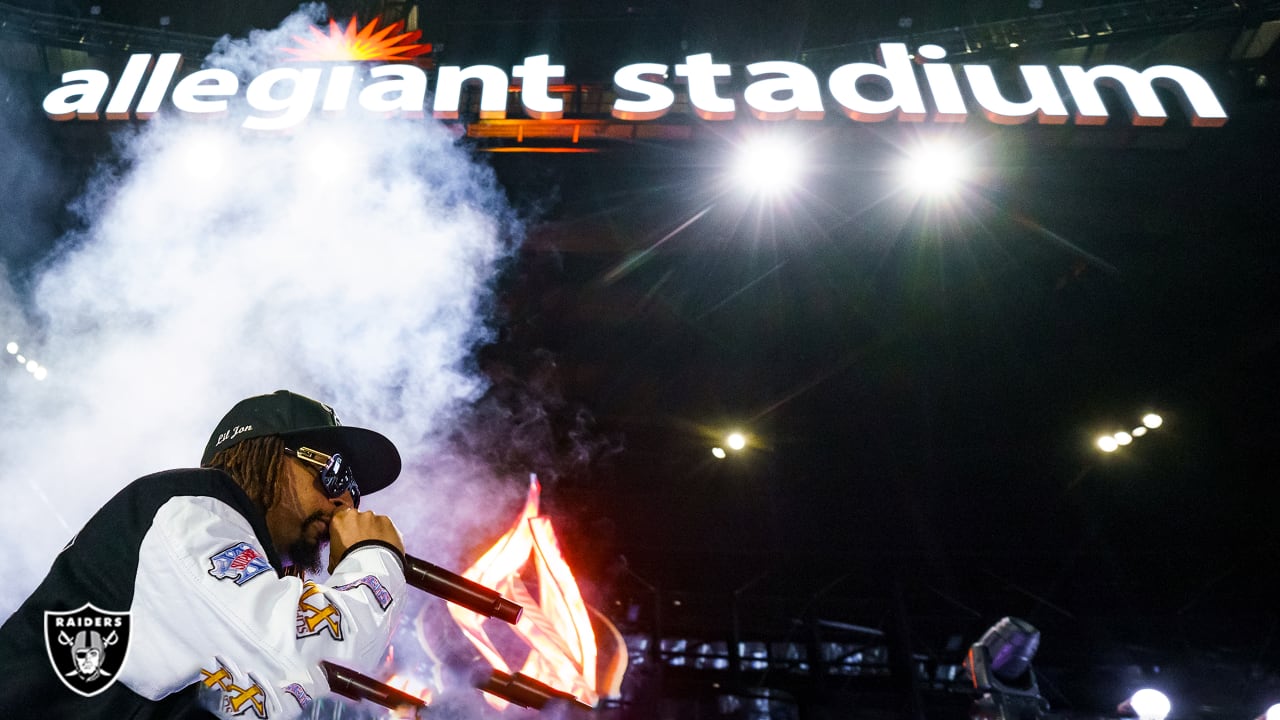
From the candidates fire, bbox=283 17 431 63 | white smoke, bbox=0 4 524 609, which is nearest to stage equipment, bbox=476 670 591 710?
white smoke, bbox=0 4 524 609

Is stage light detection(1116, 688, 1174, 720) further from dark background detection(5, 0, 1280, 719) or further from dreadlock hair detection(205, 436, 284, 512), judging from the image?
dark background detection(5, 0, 1280, 719)

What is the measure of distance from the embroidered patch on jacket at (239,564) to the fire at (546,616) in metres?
3.19

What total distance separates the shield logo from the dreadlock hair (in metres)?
0.47

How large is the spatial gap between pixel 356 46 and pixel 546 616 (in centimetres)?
498

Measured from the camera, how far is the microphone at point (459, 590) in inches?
74.7

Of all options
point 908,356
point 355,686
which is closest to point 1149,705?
point 355,686

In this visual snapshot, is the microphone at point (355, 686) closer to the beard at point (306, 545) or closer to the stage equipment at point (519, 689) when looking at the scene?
the stage equipment at point (519, 689)

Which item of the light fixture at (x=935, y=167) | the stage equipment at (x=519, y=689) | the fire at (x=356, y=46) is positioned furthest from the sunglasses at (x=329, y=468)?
the light fixture at (x=935, y=167)

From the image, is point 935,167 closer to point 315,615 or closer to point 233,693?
point 315,615

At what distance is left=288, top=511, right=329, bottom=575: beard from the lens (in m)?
1.82

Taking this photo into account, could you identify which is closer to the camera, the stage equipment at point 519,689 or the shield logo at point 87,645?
the shield logo at point 87,645

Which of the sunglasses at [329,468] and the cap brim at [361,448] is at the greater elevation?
the cap brim at [361,448]

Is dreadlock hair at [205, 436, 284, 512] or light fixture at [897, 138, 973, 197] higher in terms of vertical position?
light fixture at [897, 138, 973, 197]

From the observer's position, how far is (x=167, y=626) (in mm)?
1368
